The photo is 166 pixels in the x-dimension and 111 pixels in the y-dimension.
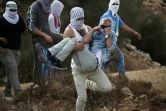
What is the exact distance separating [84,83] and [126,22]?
13.8m

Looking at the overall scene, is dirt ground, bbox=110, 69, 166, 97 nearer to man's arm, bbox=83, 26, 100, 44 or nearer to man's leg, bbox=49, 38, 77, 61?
man's arm, bbox=83, 26, 100, 44

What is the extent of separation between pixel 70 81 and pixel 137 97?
51.1 inches

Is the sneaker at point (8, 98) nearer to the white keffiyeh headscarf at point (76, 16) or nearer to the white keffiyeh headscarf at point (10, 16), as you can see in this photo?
the white keffiyeh headscarf at point (10, 16)

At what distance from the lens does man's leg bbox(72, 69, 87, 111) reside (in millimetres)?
6207

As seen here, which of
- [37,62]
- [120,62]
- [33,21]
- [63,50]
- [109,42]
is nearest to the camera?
[63,50]

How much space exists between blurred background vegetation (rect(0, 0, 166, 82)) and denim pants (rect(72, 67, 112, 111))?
7384 millimetres

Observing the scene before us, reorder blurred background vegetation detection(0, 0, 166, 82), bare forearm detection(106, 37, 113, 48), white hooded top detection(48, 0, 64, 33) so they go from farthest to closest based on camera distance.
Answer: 1. blurred background vegetation detection(0, 0, 166, 82)
2. white hooded top detection(48, 0, 64, 33)
3. bare forearm detection(106, 37, 113, 48)

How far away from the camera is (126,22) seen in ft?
65.2

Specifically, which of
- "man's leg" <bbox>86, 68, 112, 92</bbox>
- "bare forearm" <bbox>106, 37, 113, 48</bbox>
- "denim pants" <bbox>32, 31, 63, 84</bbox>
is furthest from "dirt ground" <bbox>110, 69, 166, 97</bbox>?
"denim pants" <bbox>32, 31, 63, 84</bbox>

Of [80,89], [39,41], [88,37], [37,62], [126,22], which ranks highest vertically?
[88,37]

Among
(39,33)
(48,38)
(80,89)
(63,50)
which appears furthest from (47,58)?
(39,33)

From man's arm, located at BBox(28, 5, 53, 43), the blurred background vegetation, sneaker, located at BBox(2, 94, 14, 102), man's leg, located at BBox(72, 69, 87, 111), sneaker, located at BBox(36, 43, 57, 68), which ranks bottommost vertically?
the blurred background vegetation

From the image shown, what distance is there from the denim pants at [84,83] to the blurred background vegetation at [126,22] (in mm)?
7384

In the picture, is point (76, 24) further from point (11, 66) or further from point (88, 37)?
point (11, 66)
